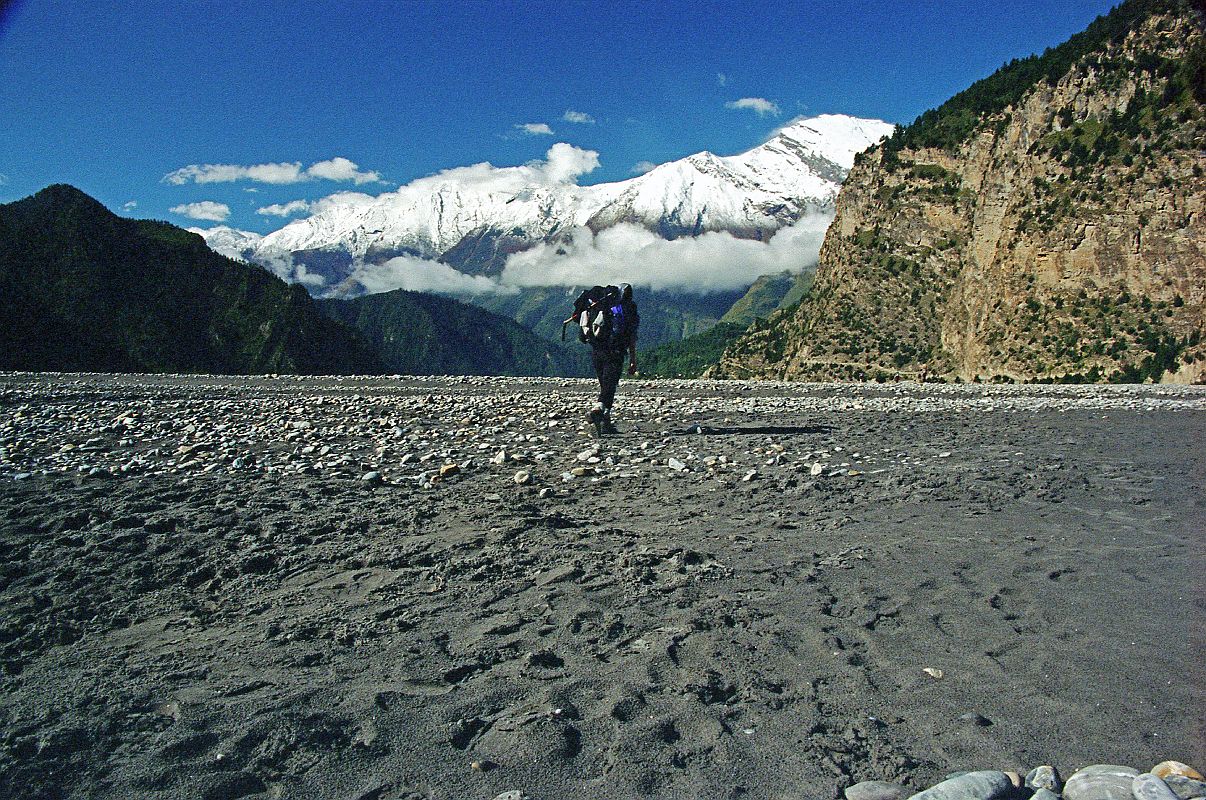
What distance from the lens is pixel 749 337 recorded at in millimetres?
90000

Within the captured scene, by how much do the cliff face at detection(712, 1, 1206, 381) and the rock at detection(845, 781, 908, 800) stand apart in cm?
5198

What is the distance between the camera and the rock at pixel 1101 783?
252 cm

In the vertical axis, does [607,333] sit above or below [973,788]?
above

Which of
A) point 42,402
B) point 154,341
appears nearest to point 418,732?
point 42,402

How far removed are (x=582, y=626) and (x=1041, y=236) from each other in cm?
6176

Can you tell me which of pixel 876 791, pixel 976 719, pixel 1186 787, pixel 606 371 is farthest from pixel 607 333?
pixel 1186 787

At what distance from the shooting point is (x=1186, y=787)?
8.36 ft

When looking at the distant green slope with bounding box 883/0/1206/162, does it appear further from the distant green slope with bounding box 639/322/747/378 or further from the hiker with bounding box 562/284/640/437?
the distant green slope with bounding box 639/322/747/378

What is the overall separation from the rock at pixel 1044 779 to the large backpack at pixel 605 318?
9.89 metres

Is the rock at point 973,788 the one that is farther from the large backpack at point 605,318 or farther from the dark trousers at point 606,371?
the large backpack at point 605,318

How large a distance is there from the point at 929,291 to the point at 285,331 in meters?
104

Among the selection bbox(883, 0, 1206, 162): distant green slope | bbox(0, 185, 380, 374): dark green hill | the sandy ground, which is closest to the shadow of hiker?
the sandy ground

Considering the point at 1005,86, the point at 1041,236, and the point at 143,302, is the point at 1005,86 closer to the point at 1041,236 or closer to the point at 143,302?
the point at 1041,236

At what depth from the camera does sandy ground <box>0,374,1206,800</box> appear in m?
2.87
